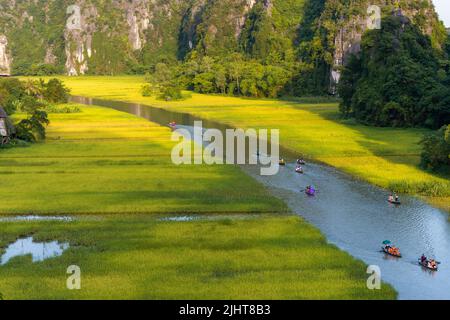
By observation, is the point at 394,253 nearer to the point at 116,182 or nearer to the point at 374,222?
the point at 374,222

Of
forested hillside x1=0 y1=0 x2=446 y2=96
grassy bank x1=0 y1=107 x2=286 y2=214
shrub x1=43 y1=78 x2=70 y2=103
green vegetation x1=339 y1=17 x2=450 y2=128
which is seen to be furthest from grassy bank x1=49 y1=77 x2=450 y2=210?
forested hillside x1=0 y1=0 x2=446 y2=96

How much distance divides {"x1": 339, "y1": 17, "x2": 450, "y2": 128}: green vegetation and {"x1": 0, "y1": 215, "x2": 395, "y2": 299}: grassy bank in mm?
32443

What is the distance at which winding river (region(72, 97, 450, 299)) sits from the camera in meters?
18.1

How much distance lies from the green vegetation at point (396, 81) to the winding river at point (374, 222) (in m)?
20.6

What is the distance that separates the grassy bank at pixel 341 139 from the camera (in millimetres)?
31266

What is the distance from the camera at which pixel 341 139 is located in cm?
4669

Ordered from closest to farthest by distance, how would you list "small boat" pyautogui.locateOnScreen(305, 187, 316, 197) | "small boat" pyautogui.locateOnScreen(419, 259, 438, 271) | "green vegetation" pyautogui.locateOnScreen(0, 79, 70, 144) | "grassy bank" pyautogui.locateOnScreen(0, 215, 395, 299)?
"grassy bank" pyautogui.locateOnScreen(0, 215, 395, 299)
"small boat" pyautogui.locateOnScreen(419, 259, 438, 271)
"small boat" pyautogui.locateOnScreen(305, 187, 316, 197)
"green vegetation" pyautogui.locateOnScreen(0, 79, 70, 144)

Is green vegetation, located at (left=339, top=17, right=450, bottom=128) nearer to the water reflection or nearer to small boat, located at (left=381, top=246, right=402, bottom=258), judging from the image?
small boat, located at (left=381, top=246, right=402, bottom=258)

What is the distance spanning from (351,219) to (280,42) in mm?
106833

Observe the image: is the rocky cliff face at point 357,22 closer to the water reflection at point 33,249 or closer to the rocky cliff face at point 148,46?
the rocky cliff face at point 148,46

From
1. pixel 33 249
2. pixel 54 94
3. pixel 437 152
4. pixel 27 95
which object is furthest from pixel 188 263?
pixel 54 94

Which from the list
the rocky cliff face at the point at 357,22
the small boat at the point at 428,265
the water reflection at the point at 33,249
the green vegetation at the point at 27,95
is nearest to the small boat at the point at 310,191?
the small boat at the point at 428,265

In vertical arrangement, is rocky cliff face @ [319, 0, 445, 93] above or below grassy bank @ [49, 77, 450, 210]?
above

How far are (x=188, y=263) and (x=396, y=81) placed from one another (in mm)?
41653
